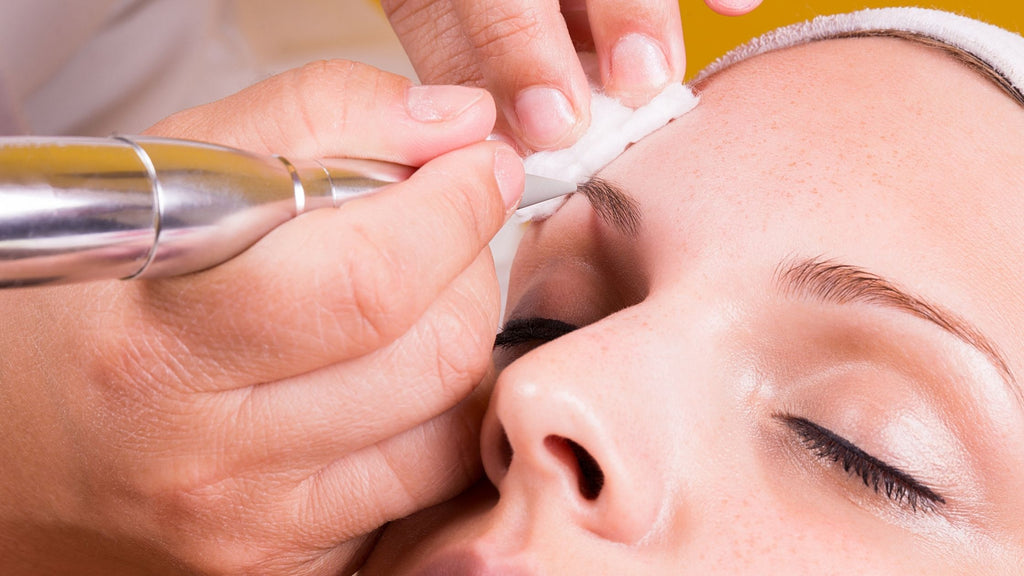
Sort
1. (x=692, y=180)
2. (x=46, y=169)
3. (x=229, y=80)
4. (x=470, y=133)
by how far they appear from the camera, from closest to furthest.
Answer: (x=46, y=169) < (x=470, y=133) < (x=692, y=180) < (x=229, y=80)

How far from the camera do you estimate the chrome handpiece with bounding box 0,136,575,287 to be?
0.47 metres

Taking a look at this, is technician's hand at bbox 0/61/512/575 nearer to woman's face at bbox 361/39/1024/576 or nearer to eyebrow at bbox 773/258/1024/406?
woman's face at bbox 361/39/1024/576

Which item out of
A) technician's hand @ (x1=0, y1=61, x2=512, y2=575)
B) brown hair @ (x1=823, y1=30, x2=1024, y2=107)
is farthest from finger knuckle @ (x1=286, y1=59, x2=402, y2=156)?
brown hair @ (x1=823, y1=30, x2=1024, y2=107)

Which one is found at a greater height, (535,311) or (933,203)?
(933,203)

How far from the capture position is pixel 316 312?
0.60 meters

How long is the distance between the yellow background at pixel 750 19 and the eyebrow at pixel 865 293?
0.94 meters

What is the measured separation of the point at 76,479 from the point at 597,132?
598 millimetres

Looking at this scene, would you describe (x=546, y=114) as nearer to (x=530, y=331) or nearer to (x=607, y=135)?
(x=607, y=135)

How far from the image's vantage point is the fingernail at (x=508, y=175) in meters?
0.70

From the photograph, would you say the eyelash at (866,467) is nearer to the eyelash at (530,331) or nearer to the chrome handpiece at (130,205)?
the eyelash at (530,331)

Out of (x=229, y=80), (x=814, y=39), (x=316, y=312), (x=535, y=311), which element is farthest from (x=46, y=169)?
(x=229, y=80)

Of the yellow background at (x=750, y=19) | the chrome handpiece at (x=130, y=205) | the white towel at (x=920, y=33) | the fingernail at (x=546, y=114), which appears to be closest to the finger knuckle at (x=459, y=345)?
the chrome handpiece at (x=130, y=205)

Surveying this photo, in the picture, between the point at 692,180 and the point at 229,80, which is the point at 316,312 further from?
the point at 229,80

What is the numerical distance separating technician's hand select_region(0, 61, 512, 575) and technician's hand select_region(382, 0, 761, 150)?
20cm
